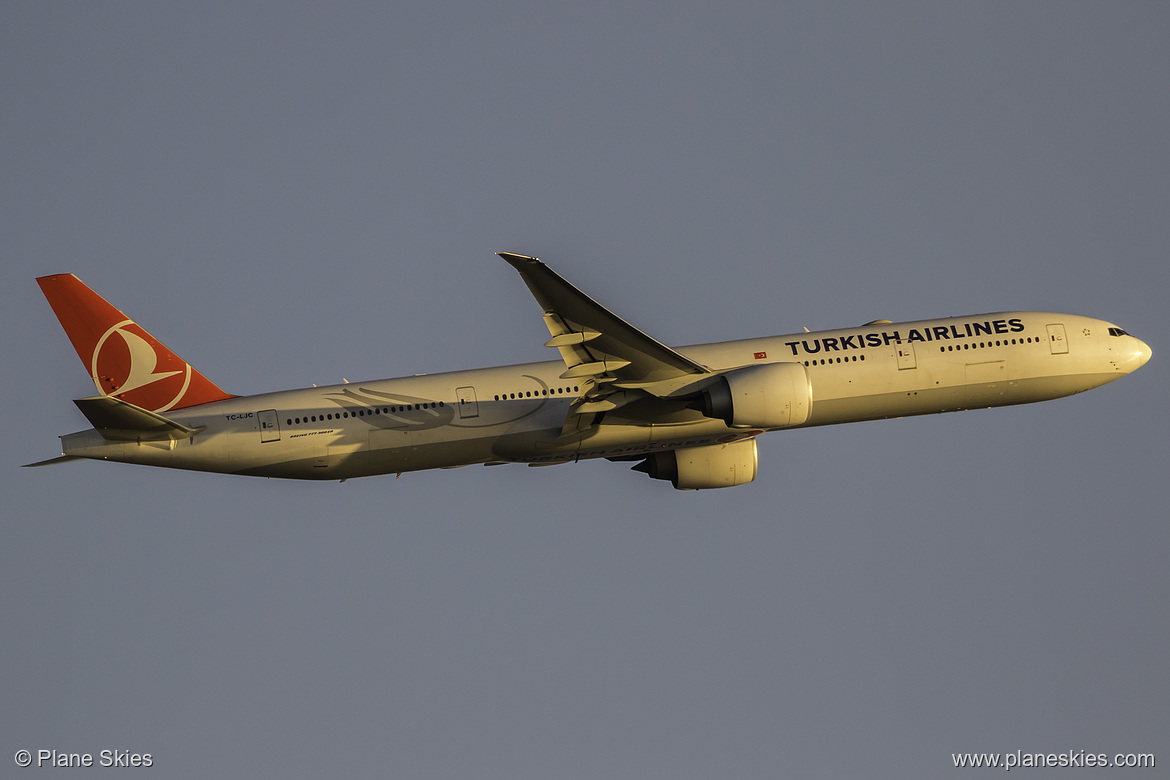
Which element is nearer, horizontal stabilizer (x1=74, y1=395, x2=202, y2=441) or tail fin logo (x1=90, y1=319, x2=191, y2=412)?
horizontal stabilizer (x1=74, y1=395, x2=202, y2=441)

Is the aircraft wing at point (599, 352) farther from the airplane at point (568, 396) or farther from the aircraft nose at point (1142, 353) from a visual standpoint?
the aircraft nose at point (1142, 353)

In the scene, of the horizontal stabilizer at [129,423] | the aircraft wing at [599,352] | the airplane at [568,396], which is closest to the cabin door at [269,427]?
the airplane at [568,396]

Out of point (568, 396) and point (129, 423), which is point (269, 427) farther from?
point (568, 396)

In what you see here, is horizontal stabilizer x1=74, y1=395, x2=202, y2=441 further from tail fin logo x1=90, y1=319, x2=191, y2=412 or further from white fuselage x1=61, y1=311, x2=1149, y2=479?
tail fin logo x1=90, y1=319, x2=191, y2=412

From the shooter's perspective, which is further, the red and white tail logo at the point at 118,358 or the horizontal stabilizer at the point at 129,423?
the red and white tail logo at the point at 118,358

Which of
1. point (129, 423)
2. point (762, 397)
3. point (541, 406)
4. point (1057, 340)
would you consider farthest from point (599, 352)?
point (1057, 340)

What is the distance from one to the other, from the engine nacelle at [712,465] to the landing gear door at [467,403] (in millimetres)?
7807

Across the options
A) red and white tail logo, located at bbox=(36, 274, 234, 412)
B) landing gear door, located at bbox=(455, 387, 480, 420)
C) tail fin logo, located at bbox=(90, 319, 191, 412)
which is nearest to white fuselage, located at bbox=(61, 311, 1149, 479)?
landing gear door, located at bbox=(455, 387, 480, 420)

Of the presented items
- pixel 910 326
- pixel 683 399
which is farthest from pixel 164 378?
pixel 910 326

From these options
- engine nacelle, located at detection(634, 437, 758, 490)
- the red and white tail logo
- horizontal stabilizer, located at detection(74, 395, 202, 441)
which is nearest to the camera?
horizontal stabilizer, located at detection(74, 395, 202, 441)

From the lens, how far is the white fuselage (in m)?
36.3

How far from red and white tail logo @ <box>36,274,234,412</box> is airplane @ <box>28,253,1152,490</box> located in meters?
0.04

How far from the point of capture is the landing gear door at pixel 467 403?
121ft

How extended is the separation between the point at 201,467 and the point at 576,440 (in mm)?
11394
